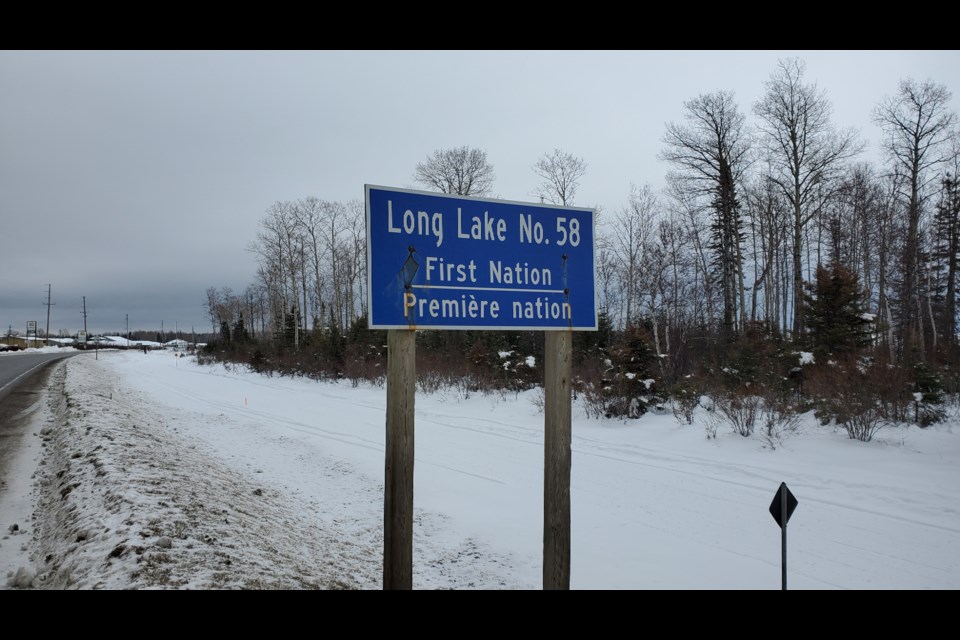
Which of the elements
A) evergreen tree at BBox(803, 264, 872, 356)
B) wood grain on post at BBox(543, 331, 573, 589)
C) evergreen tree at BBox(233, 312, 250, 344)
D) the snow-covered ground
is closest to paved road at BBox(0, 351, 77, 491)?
the snow-covered ground

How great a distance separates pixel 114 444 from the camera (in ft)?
27.7

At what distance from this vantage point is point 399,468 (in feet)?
9.20

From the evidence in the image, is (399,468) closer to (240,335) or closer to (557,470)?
(557,470)

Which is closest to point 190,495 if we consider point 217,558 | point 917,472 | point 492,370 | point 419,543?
point 217,558

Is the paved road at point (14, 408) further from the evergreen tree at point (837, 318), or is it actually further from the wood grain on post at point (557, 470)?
the evergreen tree at point (837, 318)

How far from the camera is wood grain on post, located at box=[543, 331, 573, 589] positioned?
10.5 ft

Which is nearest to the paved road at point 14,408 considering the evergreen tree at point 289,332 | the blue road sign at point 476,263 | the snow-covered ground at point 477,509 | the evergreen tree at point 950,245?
the snow-covered ground at point 477,509

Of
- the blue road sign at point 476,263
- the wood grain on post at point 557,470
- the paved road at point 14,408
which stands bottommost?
the paved road at point 14,408

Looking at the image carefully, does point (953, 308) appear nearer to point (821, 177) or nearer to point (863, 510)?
point (821, 177)

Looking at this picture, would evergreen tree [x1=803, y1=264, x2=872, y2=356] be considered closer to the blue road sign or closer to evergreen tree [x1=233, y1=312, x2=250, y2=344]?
the blue road sign

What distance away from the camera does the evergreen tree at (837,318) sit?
1370 centimetres

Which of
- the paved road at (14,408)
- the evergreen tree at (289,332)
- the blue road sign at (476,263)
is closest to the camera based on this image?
the blue road sign at (476,263)

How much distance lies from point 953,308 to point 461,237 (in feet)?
87.8

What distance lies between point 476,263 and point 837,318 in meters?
14.9
